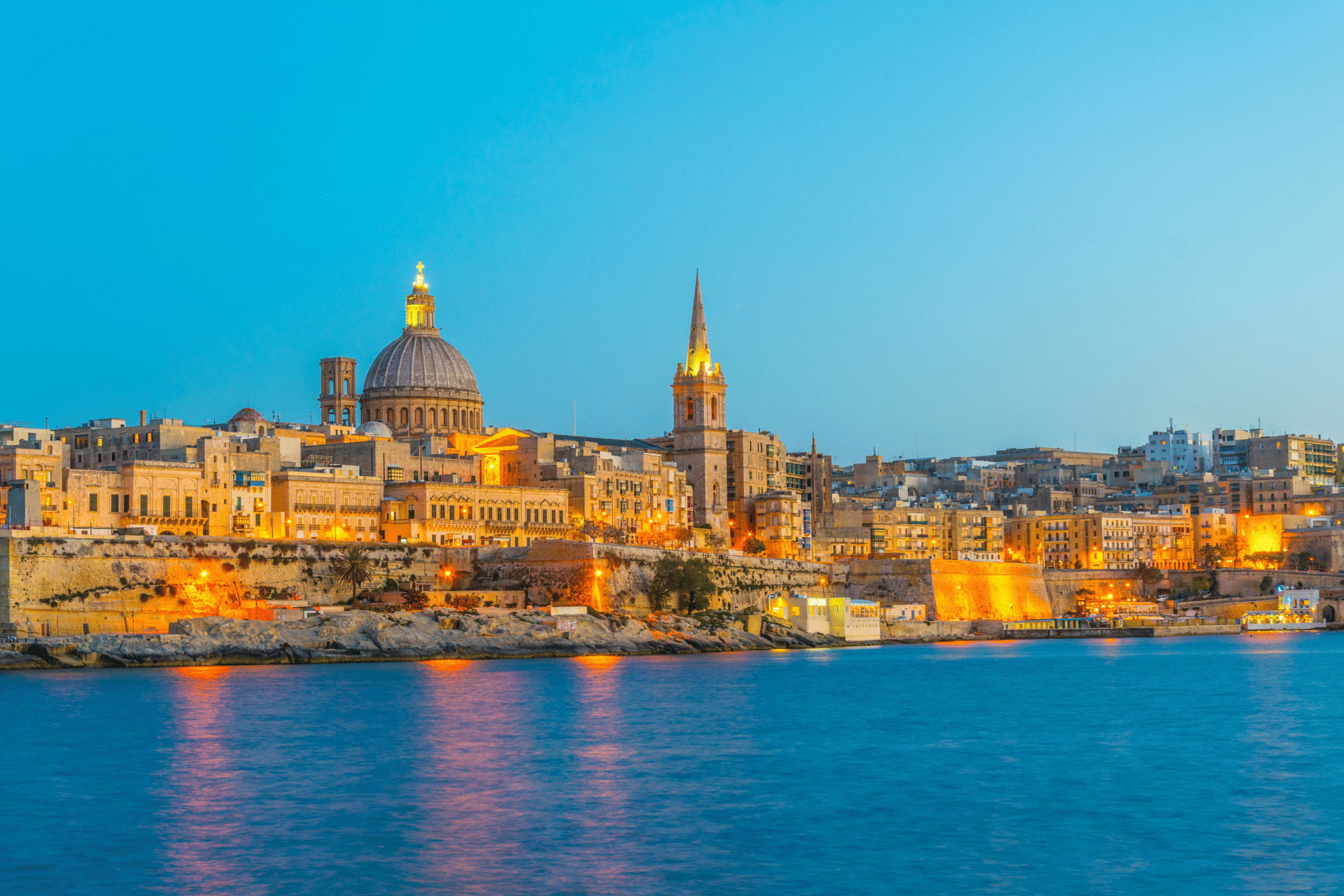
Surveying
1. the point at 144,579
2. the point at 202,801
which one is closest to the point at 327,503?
the point at 144,579

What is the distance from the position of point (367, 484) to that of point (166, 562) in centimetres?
1211

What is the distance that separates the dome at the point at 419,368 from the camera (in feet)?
257

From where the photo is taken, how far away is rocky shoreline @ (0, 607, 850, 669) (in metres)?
45.2

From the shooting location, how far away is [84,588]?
48.9 meters

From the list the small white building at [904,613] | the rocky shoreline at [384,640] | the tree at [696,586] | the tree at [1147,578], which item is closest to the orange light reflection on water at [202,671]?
the rocky shoreline at [384,640]

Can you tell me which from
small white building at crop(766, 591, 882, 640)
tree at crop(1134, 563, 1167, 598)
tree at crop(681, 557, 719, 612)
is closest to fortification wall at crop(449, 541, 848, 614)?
tree at crop(681, 557, 719, 612)

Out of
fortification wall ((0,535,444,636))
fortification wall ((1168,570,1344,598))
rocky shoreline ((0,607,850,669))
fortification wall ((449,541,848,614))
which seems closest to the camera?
rocky shoreline ((0,607,850,669))

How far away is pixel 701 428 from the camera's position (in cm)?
8244

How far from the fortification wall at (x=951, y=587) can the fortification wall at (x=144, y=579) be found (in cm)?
2413

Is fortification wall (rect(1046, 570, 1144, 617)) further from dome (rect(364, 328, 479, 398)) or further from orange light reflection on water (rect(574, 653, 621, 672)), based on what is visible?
orange light reflection on water (rect(574, 653, 621, 672))

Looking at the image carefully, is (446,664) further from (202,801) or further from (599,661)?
(202,801)

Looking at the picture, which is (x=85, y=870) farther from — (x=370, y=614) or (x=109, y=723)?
(x=370, y=614)

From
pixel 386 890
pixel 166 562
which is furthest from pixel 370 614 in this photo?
pixel 386 890

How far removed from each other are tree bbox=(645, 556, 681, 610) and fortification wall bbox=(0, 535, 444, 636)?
30.9 ft
